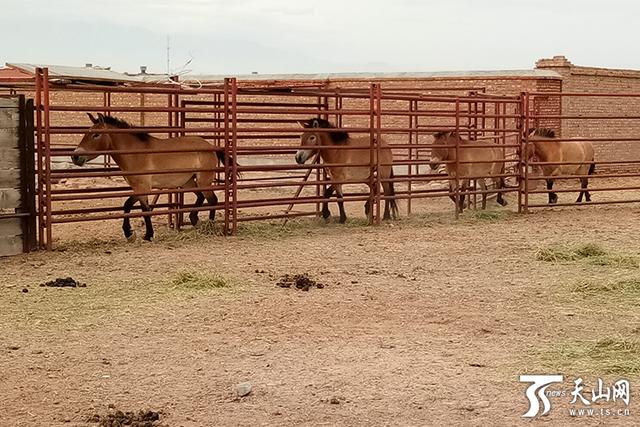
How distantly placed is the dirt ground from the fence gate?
0.95ft

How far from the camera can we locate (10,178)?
9.13 m

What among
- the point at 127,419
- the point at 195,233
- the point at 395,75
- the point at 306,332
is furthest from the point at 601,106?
the point at 127,419

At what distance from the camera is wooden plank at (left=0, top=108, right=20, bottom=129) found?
915cm

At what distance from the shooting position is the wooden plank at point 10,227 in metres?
8.98

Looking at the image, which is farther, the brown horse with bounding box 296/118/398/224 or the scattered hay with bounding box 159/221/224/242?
the brown horse with bounding box 296/118/398/224

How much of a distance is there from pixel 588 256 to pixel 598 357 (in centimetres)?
394

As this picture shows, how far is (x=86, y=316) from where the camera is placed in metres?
6.39

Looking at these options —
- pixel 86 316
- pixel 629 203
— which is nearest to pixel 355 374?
pixel 86 316

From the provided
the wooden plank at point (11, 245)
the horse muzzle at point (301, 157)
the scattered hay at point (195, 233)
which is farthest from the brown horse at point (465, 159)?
the wooden plank at point (11, 245)

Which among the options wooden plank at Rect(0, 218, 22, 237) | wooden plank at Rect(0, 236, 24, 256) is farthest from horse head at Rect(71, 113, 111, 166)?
wooden plank at Rect(0, 236, 24, 256)

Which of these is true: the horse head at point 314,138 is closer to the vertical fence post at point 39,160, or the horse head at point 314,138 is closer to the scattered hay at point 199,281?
the vertical fence post at point 39,160

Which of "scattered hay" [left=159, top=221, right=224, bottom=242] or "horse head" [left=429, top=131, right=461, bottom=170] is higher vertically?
"horse head" [left=429, top=131, right=461, bottom=170]

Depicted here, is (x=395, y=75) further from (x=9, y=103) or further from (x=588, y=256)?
(x=9, y=103)

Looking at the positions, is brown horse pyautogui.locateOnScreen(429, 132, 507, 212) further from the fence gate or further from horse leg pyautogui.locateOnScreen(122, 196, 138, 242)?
the fence gate
